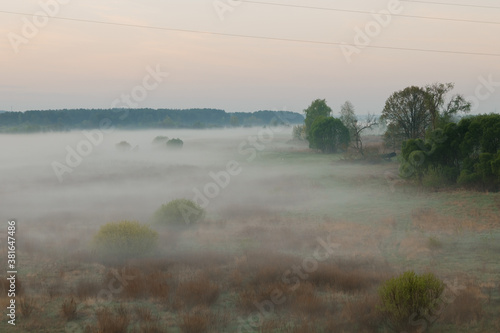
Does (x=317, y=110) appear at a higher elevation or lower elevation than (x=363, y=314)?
higher

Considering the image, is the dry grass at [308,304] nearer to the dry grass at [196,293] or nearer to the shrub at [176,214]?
the dry grass at [196,293]

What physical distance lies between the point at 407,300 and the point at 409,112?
44.8m

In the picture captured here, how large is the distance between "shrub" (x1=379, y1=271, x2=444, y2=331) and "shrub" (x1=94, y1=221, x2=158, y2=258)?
33.5ft

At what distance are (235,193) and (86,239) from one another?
53.6ft

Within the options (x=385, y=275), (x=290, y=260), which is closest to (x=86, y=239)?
(x=290, y=260)

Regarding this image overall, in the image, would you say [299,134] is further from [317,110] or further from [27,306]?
[27,306]

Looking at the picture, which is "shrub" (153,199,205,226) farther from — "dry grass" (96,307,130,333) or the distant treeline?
the distant treeline

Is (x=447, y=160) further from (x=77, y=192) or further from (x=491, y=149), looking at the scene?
(x=77, y=192)

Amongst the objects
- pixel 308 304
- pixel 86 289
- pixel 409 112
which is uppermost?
pixel 409 112

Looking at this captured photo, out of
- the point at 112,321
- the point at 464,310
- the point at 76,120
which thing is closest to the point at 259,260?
the point at 112,321

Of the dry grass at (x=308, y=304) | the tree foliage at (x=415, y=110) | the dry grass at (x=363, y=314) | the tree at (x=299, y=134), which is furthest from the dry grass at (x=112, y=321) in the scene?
the tree at (x=299, y=134)

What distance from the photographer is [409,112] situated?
5000 cm

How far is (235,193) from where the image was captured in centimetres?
3391

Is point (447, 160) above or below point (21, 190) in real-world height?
above
